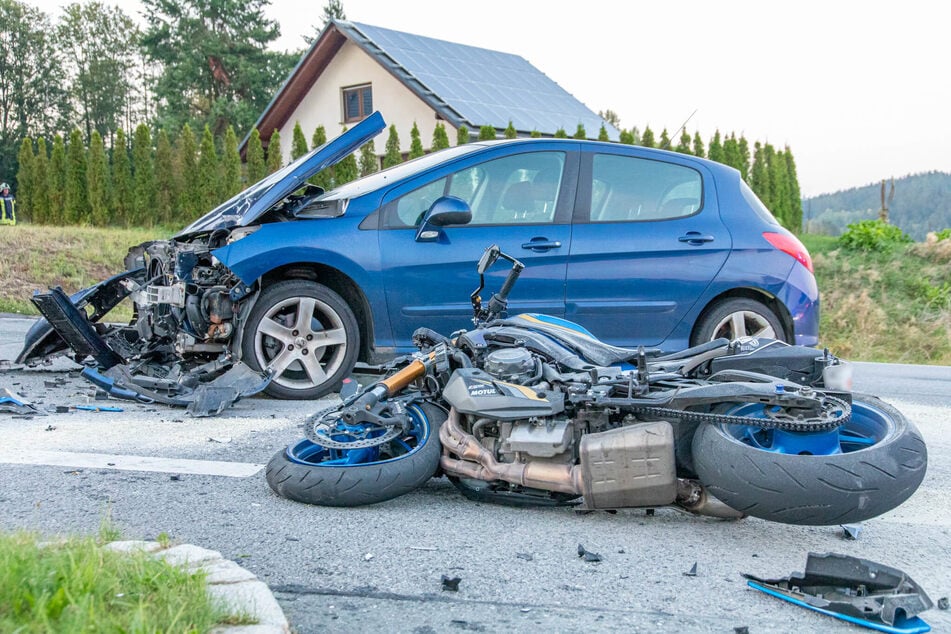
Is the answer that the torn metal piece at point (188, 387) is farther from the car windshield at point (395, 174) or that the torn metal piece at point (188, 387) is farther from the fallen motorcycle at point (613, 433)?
the fallen motorcycle at point (613, 433)

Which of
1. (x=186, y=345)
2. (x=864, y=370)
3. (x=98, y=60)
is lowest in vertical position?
(x=864, y=370)

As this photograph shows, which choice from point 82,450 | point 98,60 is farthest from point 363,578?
point 98,60

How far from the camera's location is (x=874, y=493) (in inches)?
122

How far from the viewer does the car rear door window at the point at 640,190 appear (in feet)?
21.4

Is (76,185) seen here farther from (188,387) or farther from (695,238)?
(695,238)

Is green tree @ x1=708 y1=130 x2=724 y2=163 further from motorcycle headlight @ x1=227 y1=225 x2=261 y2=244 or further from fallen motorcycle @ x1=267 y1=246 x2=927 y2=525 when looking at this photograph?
fallen motorcycle @ x1=267 y1=246 x2=927 y2=525

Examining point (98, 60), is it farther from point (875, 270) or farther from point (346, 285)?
point (346, 285)

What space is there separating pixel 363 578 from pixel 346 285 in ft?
11.4

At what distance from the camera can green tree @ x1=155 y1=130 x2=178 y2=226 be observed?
23422 millimetres

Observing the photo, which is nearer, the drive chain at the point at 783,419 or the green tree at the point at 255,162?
the drive chain at the point at 783,419

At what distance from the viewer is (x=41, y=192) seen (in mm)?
23656

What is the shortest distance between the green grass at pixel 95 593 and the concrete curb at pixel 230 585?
45 millimetres

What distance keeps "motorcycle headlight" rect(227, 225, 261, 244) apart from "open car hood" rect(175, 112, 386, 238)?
48 mm

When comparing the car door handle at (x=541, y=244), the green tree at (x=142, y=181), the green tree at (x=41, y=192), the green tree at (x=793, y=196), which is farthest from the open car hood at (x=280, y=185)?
the green tree at (x=793, y=196)
